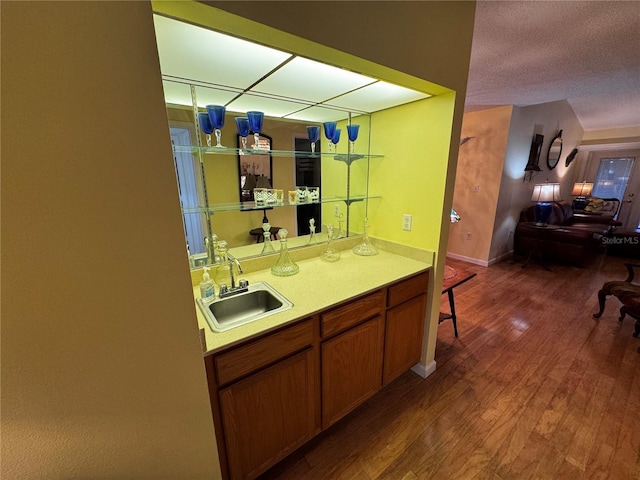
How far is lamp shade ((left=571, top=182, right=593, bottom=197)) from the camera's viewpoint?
5787mm

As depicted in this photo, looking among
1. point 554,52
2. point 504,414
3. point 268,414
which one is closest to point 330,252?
point 268,414

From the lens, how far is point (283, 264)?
5.49ft

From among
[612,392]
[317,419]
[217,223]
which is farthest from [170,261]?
[612,392]

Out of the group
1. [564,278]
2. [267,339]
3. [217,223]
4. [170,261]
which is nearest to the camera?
[170,261]

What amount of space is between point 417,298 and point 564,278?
11.9 ft

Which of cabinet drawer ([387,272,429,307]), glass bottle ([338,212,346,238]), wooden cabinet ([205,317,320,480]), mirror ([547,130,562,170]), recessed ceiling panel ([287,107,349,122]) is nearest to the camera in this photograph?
wooden cabinet ([205,317,320,480])

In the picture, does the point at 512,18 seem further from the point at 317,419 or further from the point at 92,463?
the point at 92,463

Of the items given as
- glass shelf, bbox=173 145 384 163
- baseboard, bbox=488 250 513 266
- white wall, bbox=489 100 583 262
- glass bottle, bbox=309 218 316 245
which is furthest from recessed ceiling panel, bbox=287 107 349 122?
baseboard, bbox=488 250 513 266

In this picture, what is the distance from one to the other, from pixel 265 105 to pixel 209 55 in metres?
0.59

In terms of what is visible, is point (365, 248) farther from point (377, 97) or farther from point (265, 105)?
point (265, 105)

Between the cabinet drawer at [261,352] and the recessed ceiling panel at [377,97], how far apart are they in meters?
1.36

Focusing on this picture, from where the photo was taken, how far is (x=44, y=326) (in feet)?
2.08

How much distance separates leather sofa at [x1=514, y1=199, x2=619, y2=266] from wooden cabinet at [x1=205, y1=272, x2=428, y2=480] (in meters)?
3.92

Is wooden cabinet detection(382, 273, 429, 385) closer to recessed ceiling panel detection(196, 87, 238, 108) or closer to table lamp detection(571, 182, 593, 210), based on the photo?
recessed ceiling panel detection(196, 87, 238, 108)
